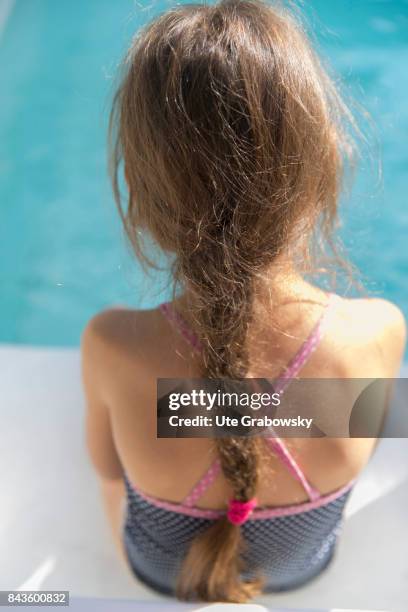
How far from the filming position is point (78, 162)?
2656mm

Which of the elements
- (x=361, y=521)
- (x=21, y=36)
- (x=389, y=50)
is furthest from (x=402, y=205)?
(x=21, y=36)

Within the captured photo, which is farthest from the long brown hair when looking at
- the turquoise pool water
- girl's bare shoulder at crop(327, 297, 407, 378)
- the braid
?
the turquoise pool water

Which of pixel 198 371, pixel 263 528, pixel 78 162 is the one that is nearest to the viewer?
pixel 198 371

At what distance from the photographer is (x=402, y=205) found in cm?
221

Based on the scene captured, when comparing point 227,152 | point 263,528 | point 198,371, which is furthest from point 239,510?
point 227,152

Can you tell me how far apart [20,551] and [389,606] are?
69 cm

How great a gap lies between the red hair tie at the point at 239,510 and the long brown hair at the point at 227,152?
0.03 meters

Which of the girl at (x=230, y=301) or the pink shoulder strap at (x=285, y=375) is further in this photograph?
the pink shoulder strap at (x=285, y=375)

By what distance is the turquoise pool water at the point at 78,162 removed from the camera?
1.54 meters

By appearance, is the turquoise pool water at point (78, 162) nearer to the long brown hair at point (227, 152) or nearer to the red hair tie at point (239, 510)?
the long brown hair at point (227, 152)

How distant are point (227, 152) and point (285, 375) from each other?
28 cm

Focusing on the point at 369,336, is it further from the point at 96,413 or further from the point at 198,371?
the point at 96,413

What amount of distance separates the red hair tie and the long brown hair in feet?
0.08

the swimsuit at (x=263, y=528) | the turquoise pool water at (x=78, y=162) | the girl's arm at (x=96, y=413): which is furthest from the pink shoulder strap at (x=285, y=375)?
the turquoise pool water at (x=78, y=162)
